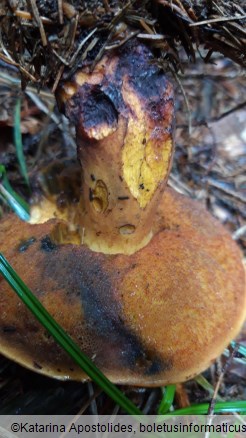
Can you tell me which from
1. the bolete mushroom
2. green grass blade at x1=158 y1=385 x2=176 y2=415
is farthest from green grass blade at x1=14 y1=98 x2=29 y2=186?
green grass blade at x1=158 y1=385 x2=176 y2=415

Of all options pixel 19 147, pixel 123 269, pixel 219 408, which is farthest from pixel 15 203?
pixel 219 408

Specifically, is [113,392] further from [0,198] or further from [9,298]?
[0,198]

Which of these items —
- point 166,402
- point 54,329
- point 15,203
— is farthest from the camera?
point 15,203

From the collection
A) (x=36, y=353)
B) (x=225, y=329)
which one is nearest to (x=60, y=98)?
(x=36, y=353)

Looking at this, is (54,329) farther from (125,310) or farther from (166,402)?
(166,402)

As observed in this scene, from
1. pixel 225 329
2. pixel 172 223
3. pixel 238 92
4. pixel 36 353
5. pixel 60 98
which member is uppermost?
pixel 60 98

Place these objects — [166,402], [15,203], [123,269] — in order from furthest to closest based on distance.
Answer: [15,203]
[166,402]
[123,269]

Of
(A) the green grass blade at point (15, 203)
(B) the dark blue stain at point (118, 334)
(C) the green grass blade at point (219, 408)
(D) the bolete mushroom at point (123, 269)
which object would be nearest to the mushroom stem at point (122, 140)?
(D) the bolete mushroom at point (123, 269)
